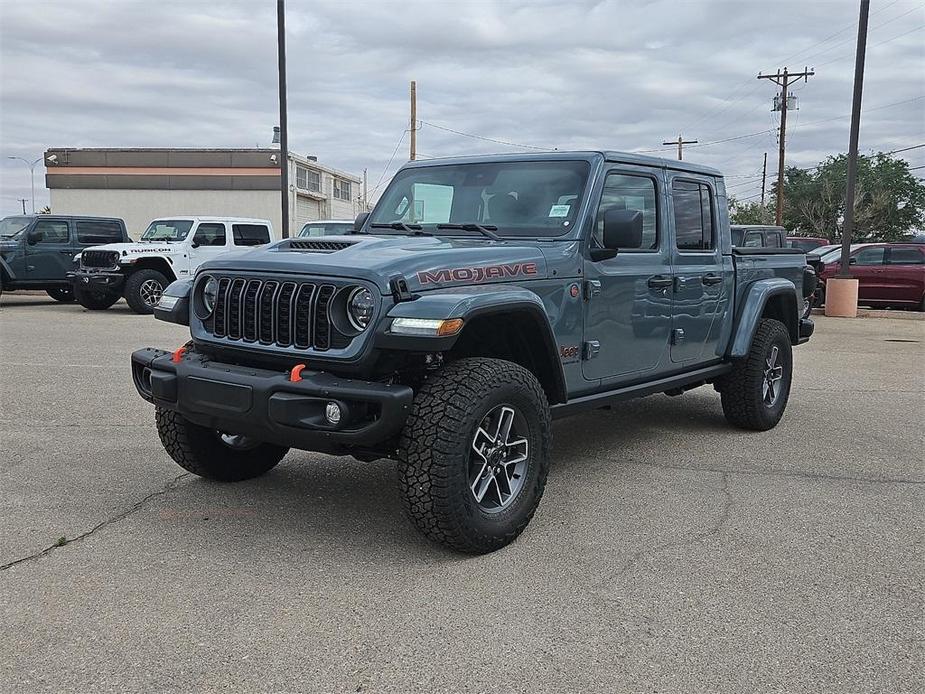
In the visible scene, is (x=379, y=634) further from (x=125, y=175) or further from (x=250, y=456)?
(x=125, y=175)

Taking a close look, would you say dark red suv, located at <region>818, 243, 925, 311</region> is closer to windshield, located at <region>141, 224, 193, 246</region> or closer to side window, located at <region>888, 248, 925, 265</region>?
side window, located at <region>888, 248, 925, 265</region>

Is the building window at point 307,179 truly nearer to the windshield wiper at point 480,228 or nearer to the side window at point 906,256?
the side window at point 906,256

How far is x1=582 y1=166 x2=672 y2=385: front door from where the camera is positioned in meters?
4.72

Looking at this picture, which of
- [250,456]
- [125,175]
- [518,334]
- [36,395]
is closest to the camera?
[518,334]

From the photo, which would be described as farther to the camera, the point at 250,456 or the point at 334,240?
the point at 250,456

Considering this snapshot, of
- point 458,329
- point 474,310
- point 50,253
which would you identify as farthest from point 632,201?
point 50,253

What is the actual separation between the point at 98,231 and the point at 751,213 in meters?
55.9

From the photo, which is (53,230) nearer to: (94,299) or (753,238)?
(94,299)

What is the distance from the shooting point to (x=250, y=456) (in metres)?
4.95

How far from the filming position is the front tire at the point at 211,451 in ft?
15.2

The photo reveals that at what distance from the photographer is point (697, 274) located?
5625 mm

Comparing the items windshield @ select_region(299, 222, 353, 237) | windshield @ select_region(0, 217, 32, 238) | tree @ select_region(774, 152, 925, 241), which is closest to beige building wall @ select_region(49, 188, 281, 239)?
windshield @ select_region(0, 217, 32, 238)

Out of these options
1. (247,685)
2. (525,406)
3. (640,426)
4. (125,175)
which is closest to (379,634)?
(247,685)

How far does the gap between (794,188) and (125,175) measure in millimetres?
38616
